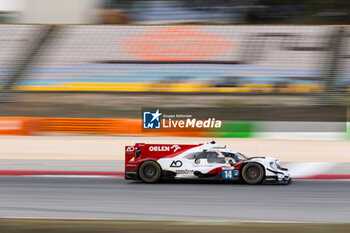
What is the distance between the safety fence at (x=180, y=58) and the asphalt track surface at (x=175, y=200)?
16.8 metres

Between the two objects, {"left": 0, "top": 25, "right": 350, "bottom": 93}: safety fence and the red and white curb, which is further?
{"left": 0, "top": 25, "right": 350, "bottom": 93}: safety fence

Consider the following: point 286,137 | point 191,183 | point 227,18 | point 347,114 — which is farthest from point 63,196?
point 227,18

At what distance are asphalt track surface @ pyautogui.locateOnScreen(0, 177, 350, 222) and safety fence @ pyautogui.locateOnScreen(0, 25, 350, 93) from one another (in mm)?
16834

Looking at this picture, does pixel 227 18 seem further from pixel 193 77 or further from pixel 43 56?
pixel 43 56

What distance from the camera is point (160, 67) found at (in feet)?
102

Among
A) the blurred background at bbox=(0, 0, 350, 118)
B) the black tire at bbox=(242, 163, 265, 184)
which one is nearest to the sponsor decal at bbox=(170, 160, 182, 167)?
the black tire at bbox=(242, 163, 265, 184)

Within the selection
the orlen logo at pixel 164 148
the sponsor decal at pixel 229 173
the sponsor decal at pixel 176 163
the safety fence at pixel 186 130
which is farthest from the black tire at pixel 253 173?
the safety fence at pixel 186 130

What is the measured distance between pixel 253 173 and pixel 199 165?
1157 mm

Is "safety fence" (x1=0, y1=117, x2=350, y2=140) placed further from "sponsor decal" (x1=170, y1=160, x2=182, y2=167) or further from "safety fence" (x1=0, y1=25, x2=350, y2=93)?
"sponsor decal" (x1=170, y1=160, x2=182, y2=167)

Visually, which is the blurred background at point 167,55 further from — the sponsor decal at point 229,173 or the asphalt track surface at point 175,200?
the sponsor decal at point 229,173

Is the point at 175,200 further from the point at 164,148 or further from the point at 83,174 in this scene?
the point at 83,174

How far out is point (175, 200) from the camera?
959 cm

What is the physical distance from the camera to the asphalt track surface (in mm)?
8297

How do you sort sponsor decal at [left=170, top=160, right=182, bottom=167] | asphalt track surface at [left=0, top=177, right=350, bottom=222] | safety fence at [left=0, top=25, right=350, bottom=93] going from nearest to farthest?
asphalt track surface at [left=0, top=177, right=350, bottom=222], sponsor decal at [left=170, top=160, right=182, bottom=167], safety fence at [left=0, top=25, right=350, bottom=93]
